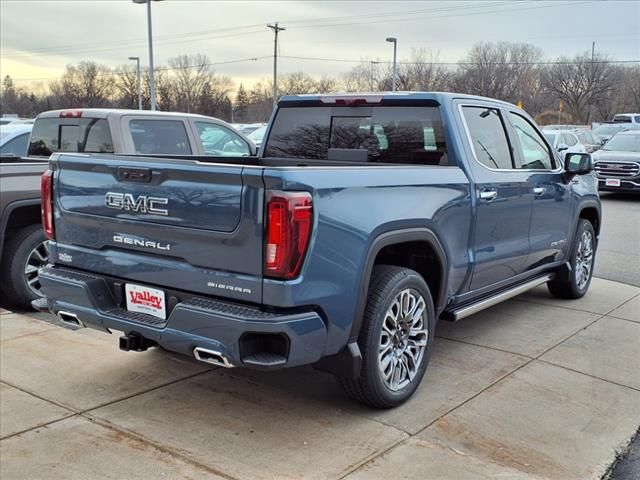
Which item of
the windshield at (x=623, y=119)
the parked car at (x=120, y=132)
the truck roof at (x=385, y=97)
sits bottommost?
the parked car at (x=120, y=132)

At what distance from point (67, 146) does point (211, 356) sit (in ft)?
17.3

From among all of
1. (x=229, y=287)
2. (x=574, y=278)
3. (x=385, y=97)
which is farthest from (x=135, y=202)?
(x=574, y=278)

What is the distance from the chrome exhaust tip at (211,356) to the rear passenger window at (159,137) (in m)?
4.57

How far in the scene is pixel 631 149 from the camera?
56.5ft

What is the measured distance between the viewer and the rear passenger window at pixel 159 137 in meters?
7.55

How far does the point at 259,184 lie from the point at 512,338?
10.6 feet

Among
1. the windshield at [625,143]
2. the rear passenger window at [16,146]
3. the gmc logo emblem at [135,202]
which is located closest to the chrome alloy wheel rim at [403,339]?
the gmc logo emblem at [135,202]

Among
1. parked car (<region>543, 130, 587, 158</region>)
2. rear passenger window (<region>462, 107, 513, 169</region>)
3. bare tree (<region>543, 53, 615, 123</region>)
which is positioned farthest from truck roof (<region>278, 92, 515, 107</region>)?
bare tree (<region>543, 53, 615, 123</region>)

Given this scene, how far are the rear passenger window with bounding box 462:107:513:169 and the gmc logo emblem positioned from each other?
A: 2472 millimetres

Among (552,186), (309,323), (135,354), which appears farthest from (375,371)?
(552,186)

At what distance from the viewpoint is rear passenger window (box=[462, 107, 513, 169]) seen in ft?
16.5

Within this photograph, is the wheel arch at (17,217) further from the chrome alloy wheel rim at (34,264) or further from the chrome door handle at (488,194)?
the chrome door handle at (488,194)

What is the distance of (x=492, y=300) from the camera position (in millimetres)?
5199

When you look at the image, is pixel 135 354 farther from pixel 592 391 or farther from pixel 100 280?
pixel 592 391
